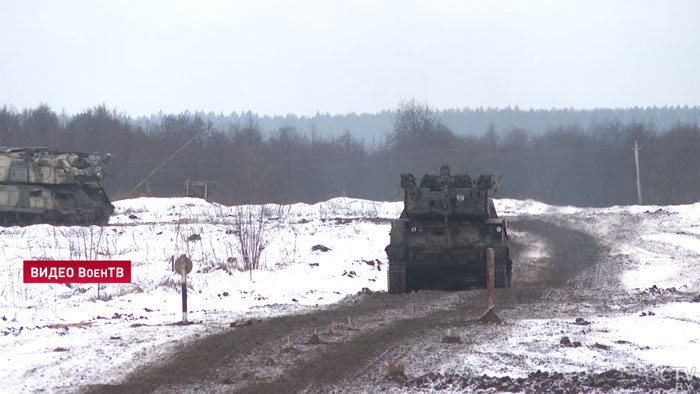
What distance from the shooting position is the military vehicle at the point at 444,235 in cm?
1734

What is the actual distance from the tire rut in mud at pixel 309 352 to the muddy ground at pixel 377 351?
0.01 m

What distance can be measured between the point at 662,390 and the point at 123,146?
58550 mm

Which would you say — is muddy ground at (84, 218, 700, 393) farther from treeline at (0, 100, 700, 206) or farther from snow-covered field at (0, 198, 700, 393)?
treeline at (0, 100, 700, 206)

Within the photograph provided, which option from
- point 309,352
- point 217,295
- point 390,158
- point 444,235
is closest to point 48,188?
point 217,295

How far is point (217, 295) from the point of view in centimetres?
1653

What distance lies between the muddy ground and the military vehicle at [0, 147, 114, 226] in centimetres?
1857

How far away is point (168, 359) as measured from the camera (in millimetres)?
9547

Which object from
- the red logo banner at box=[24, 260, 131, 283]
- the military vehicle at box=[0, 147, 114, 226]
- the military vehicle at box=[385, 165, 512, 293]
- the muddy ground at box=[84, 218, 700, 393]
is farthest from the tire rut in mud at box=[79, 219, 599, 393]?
the military vehicle at box=[0, 147, 114, 226]


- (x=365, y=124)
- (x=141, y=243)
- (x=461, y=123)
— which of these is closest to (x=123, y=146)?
(x=141, y=243)

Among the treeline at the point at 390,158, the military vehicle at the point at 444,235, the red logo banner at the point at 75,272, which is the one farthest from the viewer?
the treeline at the point at 390,158

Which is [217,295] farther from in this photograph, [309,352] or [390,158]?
[390,158]

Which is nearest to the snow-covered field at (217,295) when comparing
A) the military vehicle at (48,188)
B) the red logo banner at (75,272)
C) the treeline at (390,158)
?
the red logo banner at (75,272)

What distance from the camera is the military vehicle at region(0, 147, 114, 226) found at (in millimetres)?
31391

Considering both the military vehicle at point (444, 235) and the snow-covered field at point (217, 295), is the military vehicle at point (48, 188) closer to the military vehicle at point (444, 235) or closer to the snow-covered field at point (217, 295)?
the snow-covered field at point (217, 295)
